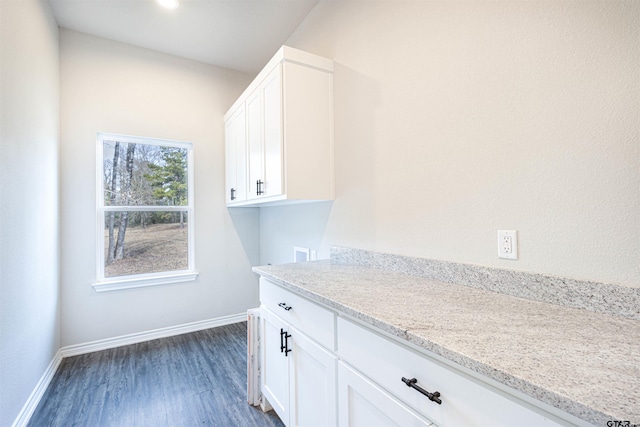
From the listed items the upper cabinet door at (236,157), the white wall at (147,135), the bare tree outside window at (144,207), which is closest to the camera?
the white wall at (147,135)

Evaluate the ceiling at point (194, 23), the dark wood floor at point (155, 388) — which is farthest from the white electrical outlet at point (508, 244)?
the ceiling at point (194, 23)

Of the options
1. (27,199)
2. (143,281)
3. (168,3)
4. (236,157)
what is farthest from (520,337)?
(143,281)

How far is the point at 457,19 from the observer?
1371 mm

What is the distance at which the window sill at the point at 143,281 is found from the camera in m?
2.75

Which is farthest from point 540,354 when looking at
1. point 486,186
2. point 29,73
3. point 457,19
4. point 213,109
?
point 213,109

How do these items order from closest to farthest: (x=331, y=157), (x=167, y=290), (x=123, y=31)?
(x=331, y=157) < (x=123, y=31) < (x=167, y=290)

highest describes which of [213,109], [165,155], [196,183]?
[213,109]

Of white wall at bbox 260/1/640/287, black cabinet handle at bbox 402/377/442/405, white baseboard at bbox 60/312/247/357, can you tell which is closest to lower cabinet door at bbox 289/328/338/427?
black cabinet handle at bbox 402/377/442/405

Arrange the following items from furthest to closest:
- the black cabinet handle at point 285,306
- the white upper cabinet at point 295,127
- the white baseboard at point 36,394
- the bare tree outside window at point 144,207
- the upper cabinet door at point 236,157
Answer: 1. the bare tree outside window at point 144,207
2. the upper cabinet door at point 236,157
3. the white upper cabinet at point 295,127
4. the white baseboard at point 36,394
5. the black cabinet handle at point 285,306

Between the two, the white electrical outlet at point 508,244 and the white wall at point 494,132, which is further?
the white electrical outlet at point 508,244

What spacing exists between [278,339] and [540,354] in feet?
4.08

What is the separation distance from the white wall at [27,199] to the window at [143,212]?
41 centimetres

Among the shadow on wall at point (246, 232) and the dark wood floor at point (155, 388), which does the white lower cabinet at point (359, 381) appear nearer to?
the dark wood floor at point (155, 388)

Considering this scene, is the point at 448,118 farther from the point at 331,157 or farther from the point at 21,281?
the point at 21,281
